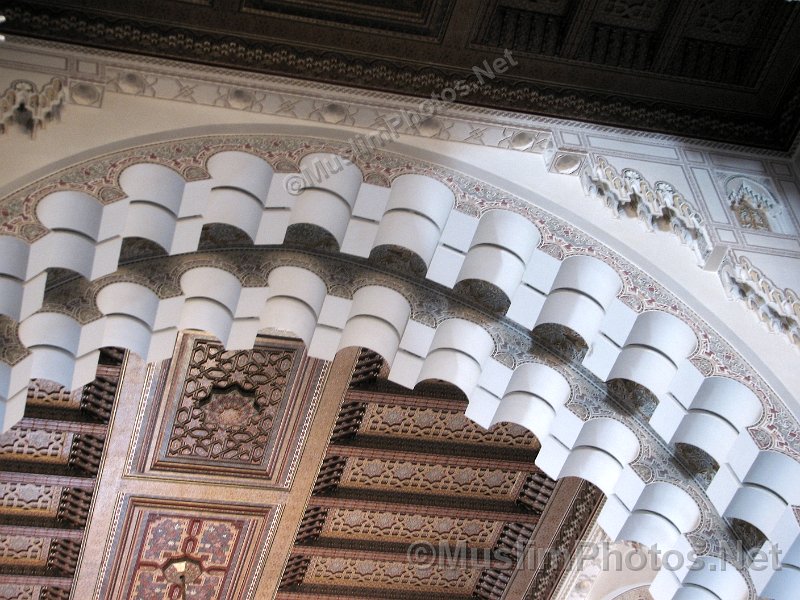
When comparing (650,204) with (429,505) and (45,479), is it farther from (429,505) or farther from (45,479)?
(45,479)

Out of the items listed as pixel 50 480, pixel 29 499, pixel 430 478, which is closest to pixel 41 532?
pixel 29 499

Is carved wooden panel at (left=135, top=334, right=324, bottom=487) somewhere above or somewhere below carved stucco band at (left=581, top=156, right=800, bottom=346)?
above

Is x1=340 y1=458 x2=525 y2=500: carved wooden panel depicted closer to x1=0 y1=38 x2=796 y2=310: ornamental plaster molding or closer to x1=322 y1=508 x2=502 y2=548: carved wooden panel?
x1=322 y1=508 x2=502 y2=548: carved wooden panel

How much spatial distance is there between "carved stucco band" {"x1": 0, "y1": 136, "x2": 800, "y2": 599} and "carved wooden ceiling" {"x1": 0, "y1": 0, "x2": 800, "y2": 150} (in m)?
0.39

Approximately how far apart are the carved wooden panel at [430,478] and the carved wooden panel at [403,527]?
0.17m

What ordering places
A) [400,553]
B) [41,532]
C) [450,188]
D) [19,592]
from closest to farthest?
1. [450,188]
2. [41,532]
3. [19,592]
4. [400,553]

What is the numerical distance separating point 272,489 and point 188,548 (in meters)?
0.59

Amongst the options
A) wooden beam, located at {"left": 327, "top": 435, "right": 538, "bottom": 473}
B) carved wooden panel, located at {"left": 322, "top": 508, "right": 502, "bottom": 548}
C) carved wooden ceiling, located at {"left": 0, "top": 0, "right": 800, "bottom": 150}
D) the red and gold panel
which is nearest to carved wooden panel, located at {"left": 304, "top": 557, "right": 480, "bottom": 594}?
carved wooden panel, located at {"left": 322, "top": 508, "right": 502, "bottom": 548}

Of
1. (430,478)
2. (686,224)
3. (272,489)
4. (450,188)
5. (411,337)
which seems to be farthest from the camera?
(430,478)

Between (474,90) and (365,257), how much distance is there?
806 millimetres

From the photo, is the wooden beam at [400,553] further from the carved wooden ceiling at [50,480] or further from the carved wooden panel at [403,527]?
the carved wooden ceiling at [50,480]

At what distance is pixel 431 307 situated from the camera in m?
5.16

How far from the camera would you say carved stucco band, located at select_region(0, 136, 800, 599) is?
464 cm

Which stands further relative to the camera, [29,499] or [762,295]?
[29,499]
